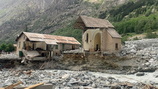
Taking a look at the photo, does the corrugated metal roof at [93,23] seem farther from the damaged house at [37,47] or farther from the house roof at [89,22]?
the damaged house at [37,47]

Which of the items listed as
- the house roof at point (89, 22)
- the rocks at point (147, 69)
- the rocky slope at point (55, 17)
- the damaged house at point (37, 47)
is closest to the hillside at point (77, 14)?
the rocky slope at point (55, 17)

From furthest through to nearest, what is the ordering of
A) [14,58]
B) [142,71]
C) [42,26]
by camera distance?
[42,26] → [14,58] → [142,71]

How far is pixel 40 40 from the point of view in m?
40.1

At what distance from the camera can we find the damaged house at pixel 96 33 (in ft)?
120

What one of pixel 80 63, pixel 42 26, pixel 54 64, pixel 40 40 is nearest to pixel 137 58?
pixel 80 63

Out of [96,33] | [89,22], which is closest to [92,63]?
[89,22]

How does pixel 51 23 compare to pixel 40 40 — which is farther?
pixel 51 23

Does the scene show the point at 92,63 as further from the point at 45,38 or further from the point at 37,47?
the point at 45,38

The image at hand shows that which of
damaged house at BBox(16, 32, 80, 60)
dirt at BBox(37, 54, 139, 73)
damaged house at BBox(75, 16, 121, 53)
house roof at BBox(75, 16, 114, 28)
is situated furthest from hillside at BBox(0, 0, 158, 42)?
dirt at BBox(37, 54, 139, 73)

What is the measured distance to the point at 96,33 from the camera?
38.1 metres

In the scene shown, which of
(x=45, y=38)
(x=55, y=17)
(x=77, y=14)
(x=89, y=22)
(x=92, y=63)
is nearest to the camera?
(x=92, y=63)

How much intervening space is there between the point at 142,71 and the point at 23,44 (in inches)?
943

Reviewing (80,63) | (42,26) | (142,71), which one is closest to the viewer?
(142,71)

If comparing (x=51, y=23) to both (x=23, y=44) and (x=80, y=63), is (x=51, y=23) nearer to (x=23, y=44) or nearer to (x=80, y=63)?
(x=23, y=44)
